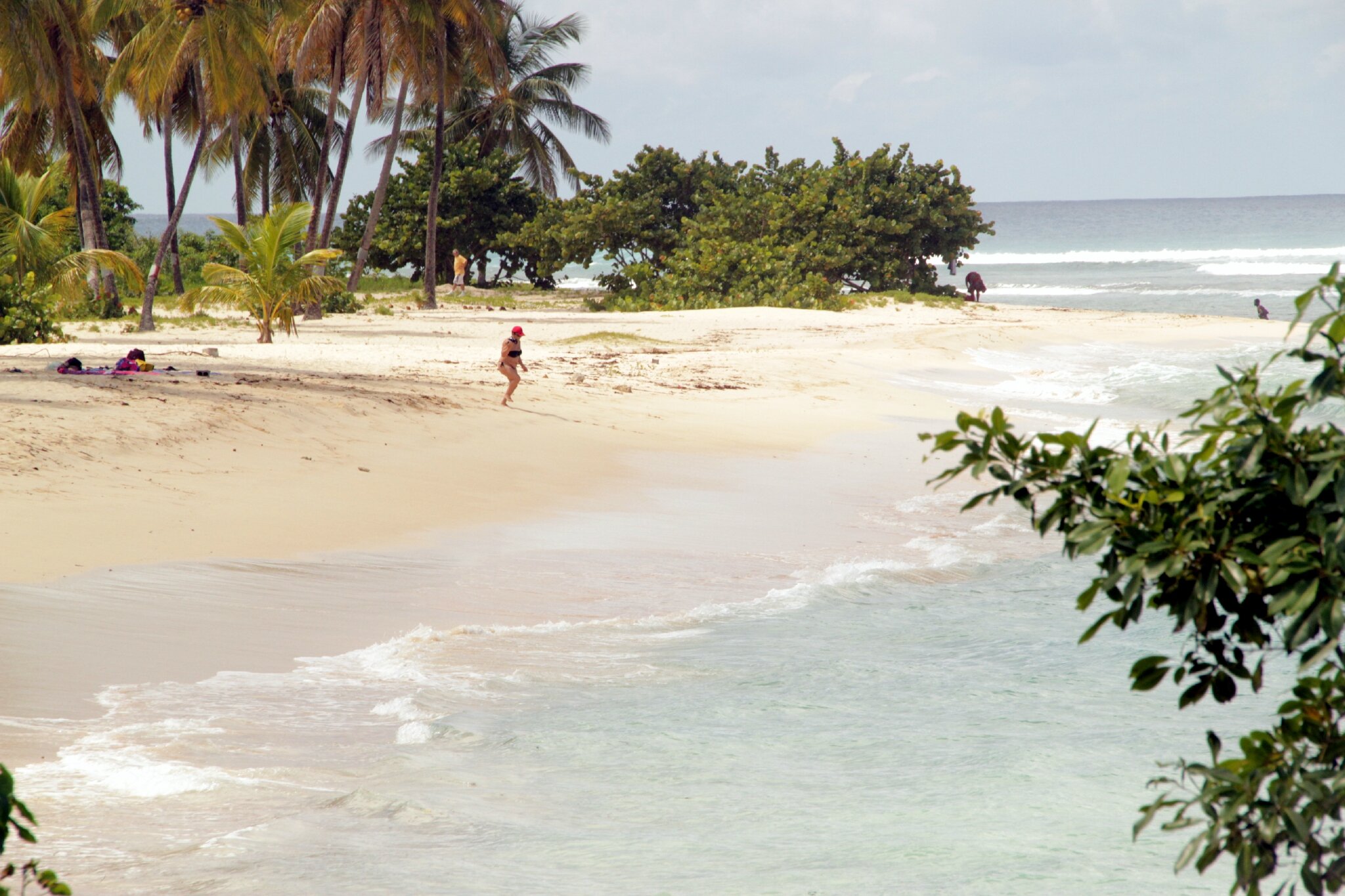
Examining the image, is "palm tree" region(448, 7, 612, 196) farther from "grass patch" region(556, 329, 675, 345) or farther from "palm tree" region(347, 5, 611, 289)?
"grass patch" region(556, 329, 675, 345)

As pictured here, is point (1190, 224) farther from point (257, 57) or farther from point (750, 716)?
point (750, 716)

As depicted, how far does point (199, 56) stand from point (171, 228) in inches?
160

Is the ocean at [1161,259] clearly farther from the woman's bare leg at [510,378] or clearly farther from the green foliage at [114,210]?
the green foliage at [114,210]

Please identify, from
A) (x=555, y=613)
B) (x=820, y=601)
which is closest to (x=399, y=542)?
(x=555, y=613)

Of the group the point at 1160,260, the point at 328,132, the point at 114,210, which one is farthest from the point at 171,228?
the point at 1160,260

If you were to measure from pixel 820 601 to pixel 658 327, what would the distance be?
16.7m

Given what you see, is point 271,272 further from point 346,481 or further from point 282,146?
point 282,146

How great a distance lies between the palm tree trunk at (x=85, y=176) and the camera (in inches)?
806

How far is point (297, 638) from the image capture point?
6.13 metres

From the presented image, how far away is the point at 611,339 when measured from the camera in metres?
21.4

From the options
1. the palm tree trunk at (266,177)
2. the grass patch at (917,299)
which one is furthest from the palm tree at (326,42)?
the grass patch at (917,299)

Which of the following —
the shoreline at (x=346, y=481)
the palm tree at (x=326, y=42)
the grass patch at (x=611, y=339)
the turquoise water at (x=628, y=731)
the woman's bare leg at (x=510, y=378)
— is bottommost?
the turquoise water at (x=628, y=731)

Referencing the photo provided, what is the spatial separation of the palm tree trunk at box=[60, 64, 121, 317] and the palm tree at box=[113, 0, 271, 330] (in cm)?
109

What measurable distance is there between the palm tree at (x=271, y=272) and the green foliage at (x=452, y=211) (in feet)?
55.8
